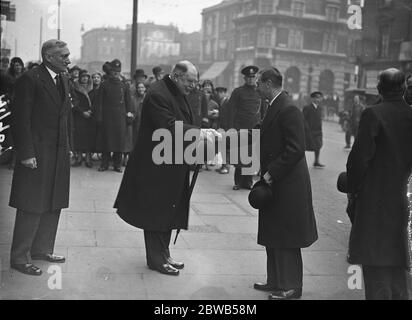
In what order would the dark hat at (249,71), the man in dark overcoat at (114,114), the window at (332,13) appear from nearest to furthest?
1. the dark hat at (249,71)
2. the man in dark overcoat at (114,114)
3. the window at (332,13)

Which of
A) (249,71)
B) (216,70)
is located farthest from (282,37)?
(249,71)

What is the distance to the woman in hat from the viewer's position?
10.8 m

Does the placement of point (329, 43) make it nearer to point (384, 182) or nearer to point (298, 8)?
point (298, 8)

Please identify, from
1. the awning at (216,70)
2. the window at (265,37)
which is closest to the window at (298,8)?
the window at (265,37)

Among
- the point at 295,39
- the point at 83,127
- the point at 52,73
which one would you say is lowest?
the point at 83,127

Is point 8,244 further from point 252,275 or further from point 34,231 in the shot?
point 252,275

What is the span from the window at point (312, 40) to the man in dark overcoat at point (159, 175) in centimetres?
4074

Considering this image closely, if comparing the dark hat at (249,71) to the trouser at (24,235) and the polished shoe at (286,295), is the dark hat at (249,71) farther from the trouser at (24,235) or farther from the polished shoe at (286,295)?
the polished shoe at (286,295)

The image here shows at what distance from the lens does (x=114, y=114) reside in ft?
34.8

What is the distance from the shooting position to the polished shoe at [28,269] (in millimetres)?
4582

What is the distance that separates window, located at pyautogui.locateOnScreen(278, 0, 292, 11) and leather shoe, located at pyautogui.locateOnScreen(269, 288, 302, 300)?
4020cm

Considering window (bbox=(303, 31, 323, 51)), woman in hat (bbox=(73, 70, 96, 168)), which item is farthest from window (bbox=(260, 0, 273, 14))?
woman in hat (bbox=(73, 70, 96, 168))

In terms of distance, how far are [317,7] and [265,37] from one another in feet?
15.0

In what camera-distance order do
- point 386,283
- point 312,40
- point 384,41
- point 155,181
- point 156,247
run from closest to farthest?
point 386,283
point 155,181
point 156,247
point 384,41
point 312,40
